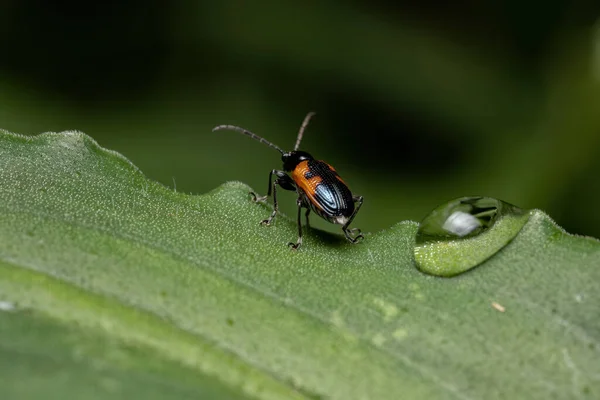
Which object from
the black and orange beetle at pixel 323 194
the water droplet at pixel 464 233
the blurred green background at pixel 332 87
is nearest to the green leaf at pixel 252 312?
the water droplet at pixel 464 233

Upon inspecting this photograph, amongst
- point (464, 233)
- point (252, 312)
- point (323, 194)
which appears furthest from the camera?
point (323, 194)

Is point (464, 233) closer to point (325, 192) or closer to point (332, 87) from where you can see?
point (325, 192)

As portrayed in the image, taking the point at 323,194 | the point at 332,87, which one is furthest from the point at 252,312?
the point at 332,87

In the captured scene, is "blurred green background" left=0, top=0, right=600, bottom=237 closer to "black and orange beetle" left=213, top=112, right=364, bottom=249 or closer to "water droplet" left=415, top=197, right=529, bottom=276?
"black and orange beetle" left=213, top=112, right=364, bottom=249

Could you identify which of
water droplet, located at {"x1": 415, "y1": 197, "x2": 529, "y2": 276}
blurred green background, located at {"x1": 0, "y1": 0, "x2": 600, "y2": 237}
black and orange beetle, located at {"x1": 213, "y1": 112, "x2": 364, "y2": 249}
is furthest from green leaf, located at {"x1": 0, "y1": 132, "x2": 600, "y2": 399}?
blurred green background, located at {"x1": 0, "y1": 0, "x2": 600, "y2": 237}

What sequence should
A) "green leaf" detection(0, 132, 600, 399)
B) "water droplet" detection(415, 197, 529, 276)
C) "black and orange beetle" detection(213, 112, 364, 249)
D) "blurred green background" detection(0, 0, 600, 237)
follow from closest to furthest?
1. "green leaf" detection(0, 132, 600, 399)
2. "water droplet" detection(415, 197, 529, 276)
3. "black and orange beetle" detection(213, 112, 364, 249)
4. "blurred green background" detection(0, 0, 600, 237)

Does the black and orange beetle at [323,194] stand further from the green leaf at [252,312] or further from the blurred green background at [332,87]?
the blurred green background at [332,87]

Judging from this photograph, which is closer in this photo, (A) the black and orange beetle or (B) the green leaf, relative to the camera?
(B) the green leaf
